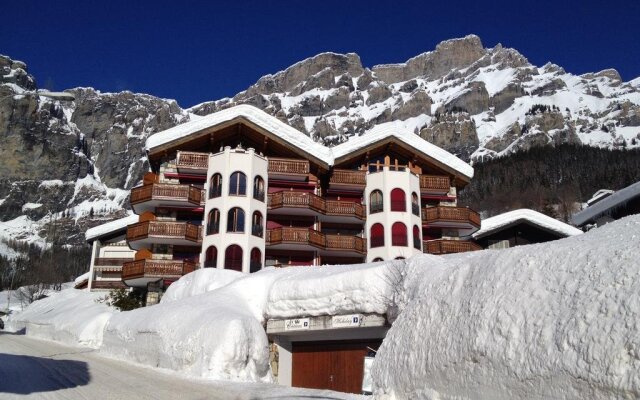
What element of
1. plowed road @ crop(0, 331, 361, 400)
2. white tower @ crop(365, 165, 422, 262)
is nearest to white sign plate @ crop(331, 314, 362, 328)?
plowed road @ crop(0, 331, 361, 400)

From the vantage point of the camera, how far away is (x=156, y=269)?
3033cm

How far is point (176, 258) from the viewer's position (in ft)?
108

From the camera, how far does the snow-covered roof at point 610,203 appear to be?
68.3ft

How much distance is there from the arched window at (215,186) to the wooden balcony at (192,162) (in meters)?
1.19

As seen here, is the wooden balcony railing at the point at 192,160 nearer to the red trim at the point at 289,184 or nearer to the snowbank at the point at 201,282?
the red trim at the point at 289,184

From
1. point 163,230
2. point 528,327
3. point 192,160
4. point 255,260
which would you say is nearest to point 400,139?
point 255,260

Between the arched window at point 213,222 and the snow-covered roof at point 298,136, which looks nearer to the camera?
the arched window at point 213,222

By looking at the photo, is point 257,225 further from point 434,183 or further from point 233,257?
point 434,183

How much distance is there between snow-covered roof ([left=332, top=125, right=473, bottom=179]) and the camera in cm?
3617

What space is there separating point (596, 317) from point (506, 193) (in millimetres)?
115680

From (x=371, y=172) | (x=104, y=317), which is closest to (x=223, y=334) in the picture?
(x=104, y=317)

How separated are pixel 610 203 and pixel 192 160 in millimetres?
22750

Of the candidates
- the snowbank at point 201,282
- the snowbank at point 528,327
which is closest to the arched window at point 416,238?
the snowbank at point 201,282

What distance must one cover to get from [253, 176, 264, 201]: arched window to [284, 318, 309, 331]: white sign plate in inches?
636
